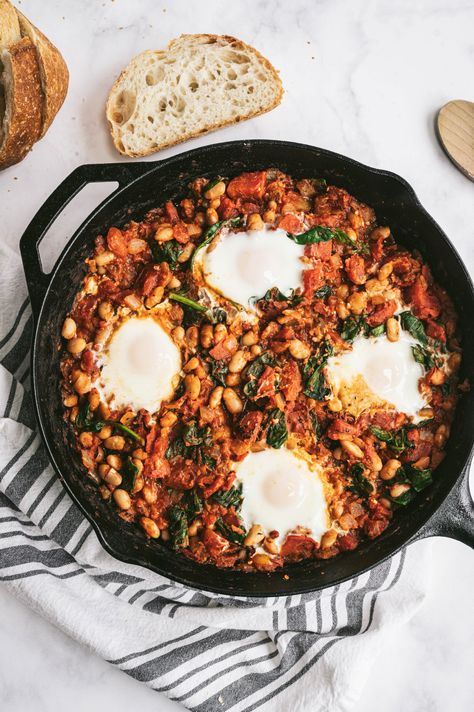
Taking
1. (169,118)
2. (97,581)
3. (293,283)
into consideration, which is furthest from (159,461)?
(169,118)

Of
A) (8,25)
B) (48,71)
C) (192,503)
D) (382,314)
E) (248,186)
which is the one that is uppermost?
(8,25)

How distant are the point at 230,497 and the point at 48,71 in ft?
9.41

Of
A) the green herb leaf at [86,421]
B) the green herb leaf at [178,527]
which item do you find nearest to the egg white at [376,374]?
the green herb leaf at [178,527]

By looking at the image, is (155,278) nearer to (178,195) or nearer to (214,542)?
(178,195)

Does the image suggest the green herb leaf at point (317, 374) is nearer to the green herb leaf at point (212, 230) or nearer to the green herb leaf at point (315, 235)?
the green herb leaf at point (315, 235)

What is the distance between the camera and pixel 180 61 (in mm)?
4926

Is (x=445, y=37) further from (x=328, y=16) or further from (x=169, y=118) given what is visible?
(x=169, y=118)

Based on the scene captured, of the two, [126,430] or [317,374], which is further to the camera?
[317,374]

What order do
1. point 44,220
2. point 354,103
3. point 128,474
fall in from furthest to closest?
1. point 354,103
2. point 128,474
3. point 44,220

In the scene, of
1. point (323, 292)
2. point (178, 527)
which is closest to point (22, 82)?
point (323, 292)

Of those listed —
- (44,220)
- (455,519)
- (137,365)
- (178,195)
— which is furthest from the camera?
(178,195)

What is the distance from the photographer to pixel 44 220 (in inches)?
163

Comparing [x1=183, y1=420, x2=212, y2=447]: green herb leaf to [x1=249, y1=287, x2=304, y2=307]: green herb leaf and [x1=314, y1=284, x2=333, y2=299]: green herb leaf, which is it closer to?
[x1=249, y1=287, x2=304, y2=307]: green herb leaf

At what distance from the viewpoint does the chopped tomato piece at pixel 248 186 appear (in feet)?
15.3
